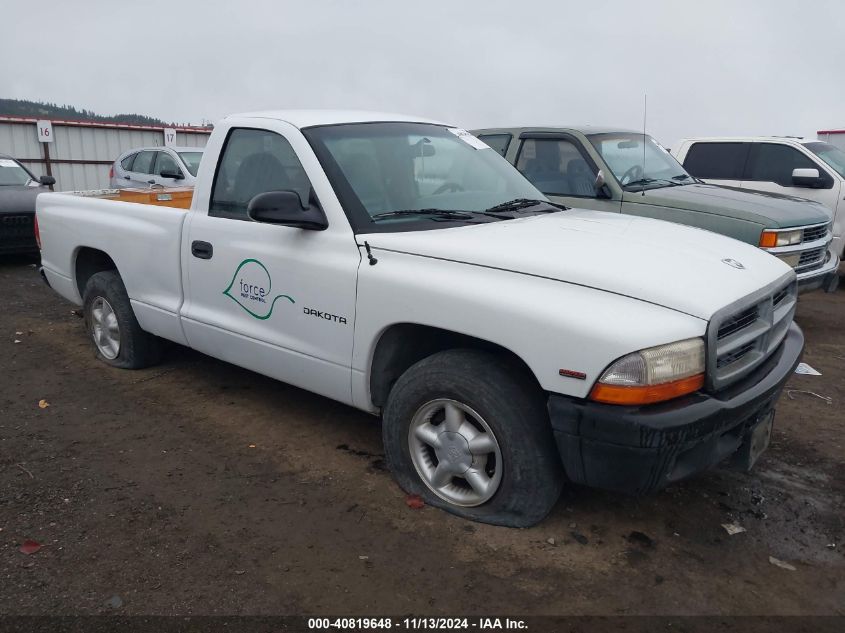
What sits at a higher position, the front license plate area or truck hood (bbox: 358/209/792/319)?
truck hood (bbox: 358/209/792/319)

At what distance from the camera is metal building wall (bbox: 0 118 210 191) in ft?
55.1

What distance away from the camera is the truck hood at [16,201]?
9695mm

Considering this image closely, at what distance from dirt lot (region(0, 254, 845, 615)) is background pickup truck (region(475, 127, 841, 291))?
1.90 m

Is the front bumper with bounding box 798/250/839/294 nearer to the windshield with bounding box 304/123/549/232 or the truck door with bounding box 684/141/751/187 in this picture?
the truck door with bounding box 684/141/751/187

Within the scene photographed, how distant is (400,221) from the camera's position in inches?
144

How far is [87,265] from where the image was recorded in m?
5.67

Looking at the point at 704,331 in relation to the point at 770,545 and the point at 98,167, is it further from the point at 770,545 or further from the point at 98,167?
the point at 98,167

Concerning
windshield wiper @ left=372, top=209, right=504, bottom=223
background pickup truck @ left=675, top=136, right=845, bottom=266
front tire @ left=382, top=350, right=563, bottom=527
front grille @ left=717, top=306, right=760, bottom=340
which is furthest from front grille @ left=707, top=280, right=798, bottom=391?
background pickup truck @ left=675, top=136, right=845, bottom=266

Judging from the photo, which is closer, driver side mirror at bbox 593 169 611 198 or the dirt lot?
the dirt lot

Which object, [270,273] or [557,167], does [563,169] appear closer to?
[557,167]

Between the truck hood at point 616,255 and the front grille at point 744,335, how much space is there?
5 centimetres

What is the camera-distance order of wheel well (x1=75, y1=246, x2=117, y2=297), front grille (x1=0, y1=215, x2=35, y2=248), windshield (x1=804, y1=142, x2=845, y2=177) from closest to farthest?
1. wheel well (x1=75, y1=246, x2=117, y2=297)
2. windshield (x1=804, y1=142, x2=845, y2=177)
3. front grille (x1=0, y1=215, x2=35, y2=248)

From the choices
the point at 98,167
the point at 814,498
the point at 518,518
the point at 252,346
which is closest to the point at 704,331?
the point at 518,518

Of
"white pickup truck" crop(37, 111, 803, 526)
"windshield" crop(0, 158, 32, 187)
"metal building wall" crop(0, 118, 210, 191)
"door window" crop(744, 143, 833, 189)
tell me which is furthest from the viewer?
"metal building wall" crop(0, 118, 210, 191)
